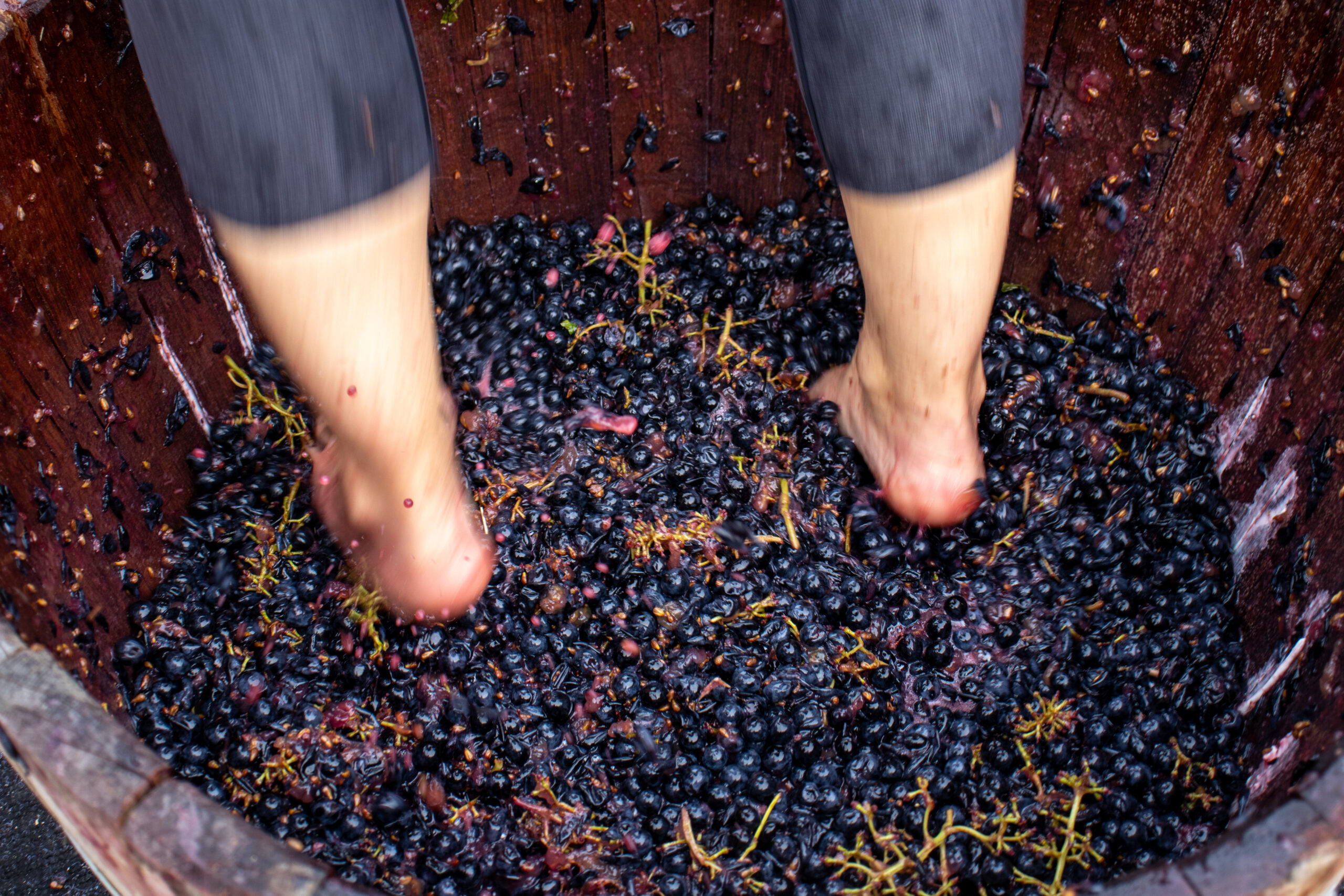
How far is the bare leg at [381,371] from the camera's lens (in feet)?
4.34

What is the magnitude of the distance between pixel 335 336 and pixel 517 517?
586mm

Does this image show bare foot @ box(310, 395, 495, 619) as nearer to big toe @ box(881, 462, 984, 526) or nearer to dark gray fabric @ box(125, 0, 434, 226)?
dark gray fabric @ box(125, 0, 434, 226)

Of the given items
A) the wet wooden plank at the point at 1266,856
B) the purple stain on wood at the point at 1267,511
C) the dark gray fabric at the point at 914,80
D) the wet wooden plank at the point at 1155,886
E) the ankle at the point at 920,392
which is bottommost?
the purple stain on wood at the point at 1267,511

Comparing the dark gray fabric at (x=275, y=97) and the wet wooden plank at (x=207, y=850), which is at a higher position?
the dark gray fabric at (x=275, y=97)

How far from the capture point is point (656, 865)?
1.52 meters

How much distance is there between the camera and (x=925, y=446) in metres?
1.84

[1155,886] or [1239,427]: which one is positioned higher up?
[1155,886]

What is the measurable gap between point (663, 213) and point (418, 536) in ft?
3.94

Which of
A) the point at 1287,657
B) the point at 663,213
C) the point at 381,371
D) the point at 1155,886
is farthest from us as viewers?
the point at 663,213

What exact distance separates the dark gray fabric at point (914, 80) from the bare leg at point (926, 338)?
0.05 m

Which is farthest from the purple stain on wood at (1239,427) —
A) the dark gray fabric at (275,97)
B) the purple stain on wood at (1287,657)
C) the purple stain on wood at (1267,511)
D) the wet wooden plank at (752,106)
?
the dark gray fabric at (275,97)

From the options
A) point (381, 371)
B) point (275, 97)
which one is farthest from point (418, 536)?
point (275, 97)

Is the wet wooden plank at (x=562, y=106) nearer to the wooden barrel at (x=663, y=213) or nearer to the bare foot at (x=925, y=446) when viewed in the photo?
the wooden barrel at (x=663, y=213)

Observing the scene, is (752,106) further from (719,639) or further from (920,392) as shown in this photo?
(719,639)
